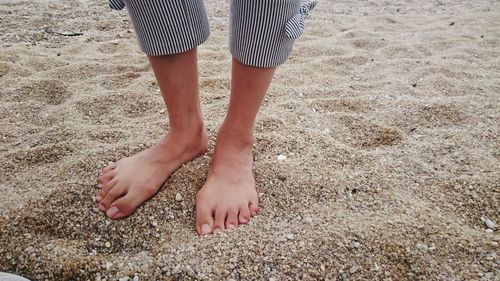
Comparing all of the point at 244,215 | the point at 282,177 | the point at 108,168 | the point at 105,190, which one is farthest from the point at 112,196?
the point at 282,177

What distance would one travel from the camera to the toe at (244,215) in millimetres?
1006

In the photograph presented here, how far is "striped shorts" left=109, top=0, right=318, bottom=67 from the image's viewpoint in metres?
0.89

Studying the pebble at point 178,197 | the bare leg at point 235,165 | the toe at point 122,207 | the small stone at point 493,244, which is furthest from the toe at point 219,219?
the small stone at point 493,244

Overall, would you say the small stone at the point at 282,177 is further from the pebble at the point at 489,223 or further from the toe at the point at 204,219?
the pebble at the point at 489,223

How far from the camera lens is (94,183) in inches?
44.1

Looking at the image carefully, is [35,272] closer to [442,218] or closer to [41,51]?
[442,218]

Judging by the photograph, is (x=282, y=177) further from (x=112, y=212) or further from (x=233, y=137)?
(x=112, y=212)

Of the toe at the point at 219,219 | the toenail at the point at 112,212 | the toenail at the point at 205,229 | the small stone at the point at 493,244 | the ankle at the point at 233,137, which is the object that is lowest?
the toenail at the point at 112,212

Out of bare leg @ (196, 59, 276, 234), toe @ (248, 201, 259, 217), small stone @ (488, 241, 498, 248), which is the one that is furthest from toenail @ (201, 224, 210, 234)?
small stone @ (488, 241, 498, 248)

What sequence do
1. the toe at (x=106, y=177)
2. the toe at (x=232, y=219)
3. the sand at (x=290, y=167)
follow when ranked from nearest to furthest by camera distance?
the sand at (x=290, y=167) < the toe at (x=232, y=219) < the toe at (x=106, y=177)

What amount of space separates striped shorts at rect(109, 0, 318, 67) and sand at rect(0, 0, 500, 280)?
416 millimetres

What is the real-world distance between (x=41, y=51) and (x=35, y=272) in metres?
1.74

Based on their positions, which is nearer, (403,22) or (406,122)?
(406,122)

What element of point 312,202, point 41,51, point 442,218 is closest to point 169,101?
point 312,202
